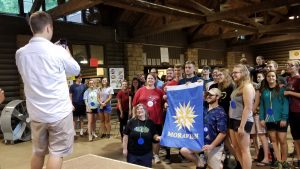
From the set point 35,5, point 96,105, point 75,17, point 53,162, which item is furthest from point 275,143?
point 75,17

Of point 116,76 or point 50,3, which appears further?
point 116,76

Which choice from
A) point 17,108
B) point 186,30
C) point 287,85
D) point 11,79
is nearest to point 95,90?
point 17,108

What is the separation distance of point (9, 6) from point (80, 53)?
2244 mm

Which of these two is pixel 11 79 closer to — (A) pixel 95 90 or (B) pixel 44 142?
(A) pixel 95 90

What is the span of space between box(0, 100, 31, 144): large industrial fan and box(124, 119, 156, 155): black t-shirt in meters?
3.90

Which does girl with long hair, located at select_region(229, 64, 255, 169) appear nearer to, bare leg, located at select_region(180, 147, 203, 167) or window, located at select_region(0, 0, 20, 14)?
bare leg, located at select_region(180, 147, 203, 167)

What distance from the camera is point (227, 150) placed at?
386cm

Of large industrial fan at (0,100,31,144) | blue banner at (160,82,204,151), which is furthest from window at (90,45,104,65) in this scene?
blue banner at (160,82,204,151)

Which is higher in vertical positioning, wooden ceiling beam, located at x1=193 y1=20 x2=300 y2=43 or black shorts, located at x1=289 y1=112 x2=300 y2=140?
wooden ceiling beam, located at x1=193 y1=20 x2=300 y2=43

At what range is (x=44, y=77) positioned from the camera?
5.89 ft

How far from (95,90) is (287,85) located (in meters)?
4.09

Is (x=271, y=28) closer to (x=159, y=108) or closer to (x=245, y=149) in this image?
(x=159, y=108)

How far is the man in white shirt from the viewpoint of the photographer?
180cm

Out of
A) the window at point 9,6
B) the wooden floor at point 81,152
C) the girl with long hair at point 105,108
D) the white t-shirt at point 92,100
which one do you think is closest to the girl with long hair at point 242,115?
the wooden floor at point 81,152
